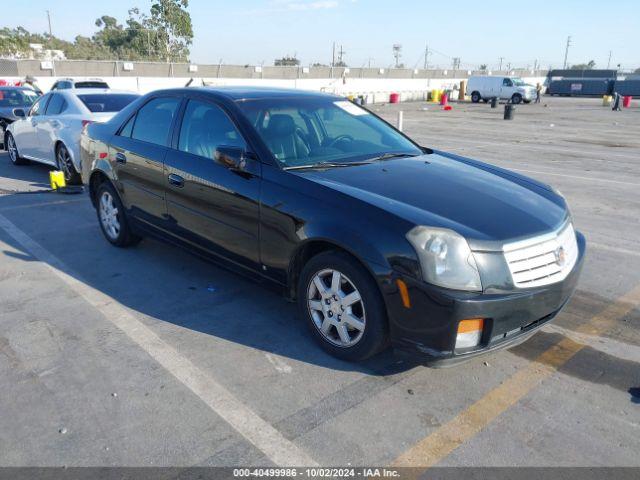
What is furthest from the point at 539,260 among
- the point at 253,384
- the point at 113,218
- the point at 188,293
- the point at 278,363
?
the point at 113,218

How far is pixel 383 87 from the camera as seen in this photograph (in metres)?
45.2

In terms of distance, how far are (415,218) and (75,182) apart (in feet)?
24.3

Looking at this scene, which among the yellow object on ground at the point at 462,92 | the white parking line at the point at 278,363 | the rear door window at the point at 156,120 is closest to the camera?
the white parking line at the point at 278,363

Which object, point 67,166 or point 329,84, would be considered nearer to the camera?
point 67,166

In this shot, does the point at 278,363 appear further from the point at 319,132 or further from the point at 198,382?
the point at 319,132

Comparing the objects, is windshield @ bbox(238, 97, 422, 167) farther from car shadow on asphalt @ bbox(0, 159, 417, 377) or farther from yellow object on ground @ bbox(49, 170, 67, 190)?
yellow object on ground @ bbox(49, 170, 67, 190)

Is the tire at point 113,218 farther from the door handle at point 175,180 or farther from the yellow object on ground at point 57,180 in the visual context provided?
the yellow object on ground at point 57,180

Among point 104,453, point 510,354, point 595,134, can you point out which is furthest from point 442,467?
point 595,134

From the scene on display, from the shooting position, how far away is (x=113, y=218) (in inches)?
225

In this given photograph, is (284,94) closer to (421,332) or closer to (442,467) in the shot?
(421,332)

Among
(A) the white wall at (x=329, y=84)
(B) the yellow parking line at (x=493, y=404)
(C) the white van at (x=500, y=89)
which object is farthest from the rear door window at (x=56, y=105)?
(C) the white van at (x=500, y=89)

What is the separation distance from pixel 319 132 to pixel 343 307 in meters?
1.61

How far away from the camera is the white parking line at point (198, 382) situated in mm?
2701

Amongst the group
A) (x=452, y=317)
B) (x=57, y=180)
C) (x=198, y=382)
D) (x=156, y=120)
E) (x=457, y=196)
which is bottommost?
(x=198, y=382)
